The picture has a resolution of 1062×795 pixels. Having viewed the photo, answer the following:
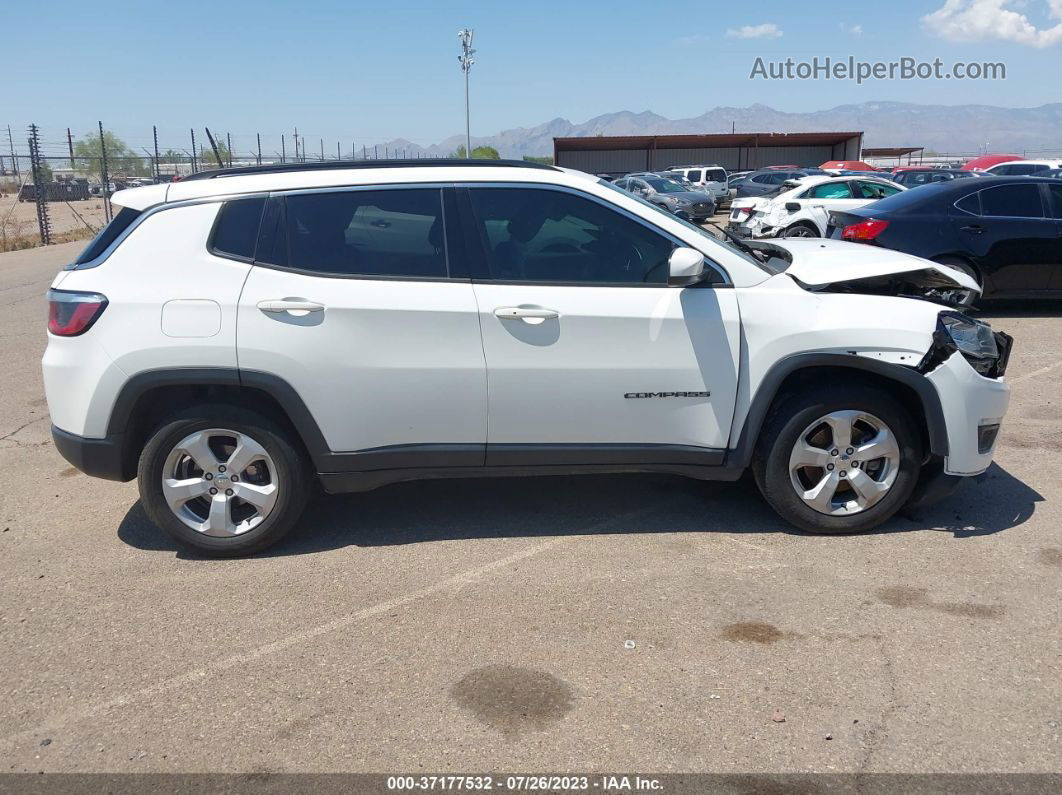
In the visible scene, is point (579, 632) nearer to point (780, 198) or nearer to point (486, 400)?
point (486, 400)

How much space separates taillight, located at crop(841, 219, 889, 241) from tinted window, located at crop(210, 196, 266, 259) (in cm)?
737

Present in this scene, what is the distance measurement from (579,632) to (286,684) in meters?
1.17

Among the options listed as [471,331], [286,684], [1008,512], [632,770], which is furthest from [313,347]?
[1008,512]

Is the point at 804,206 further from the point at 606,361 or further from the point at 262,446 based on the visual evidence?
the point at 262,446

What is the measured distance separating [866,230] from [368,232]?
7.10 m

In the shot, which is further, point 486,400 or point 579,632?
point 486,400

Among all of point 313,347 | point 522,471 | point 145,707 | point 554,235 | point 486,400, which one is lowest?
point 145,707

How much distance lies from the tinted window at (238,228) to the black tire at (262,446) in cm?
75

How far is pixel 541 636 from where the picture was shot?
12.4ft

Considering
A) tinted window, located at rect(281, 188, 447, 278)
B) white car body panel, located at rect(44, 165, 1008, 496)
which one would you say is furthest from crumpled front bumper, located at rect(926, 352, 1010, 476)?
tinted window, located at rect(281, 188, 447, 278)

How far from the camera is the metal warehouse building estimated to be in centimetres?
5597

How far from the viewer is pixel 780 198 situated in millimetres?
17500

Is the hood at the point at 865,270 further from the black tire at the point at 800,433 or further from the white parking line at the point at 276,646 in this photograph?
the white parking line at the point at 276,646

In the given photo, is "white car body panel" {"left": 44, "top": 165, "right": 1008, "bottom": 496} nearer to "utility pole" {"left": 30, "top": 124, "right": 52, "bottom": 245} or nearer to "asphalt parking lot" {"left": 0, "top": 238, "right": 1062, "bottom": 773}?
"asphalt parking lot" {"left": 0, "top": 238, "right": 1062, "bottom": 773}
